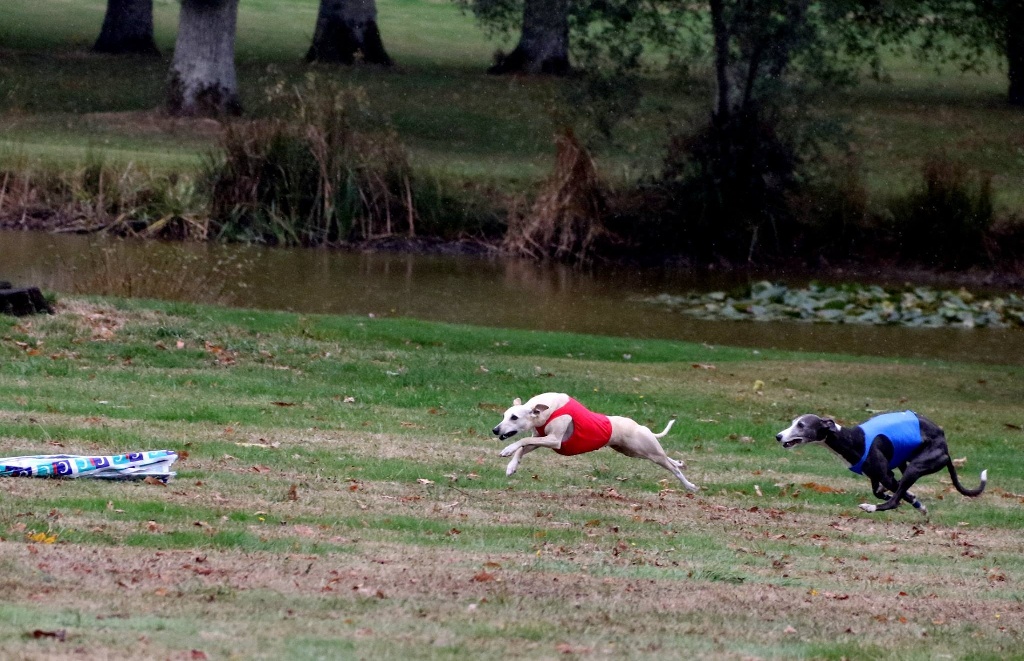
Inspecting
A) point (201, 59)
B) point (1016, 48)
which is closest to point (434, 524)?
point (201, 59)

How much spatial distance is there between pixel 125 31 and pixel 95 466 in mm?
40336

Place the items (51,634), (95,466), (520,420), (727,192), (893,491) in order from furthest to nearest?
1. (727,192)
2. (893,491)
3. (520,420)
4. (95,466)
5. (51,634)

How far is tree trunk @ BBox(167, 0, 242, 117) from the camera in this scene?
38562mm

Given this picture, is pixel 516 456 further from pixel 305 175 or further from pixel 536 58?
pixel 536 58

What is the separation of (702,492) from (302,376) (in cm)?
631

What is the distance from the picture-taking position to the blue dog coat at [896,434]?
10.3 meters

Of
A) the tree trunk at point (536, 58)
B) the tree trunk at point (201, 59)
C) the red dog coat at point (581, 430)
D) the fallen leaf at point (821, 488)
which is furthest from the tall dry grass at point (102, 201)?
the red dog coat at point (581, 430)

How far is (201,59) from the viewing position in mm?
38594

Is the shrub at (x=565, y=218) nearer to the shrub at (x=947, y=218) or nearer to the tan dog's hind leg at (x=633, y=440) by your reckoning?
the shrub at (x=947, y=218)

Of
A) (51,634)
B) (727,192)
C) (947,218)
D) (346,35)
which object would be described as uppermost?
(346,35)

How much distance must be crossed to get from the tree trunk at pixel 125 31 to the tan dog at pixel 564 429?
39444mm

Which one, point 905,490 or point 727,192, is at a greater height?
point 905,490

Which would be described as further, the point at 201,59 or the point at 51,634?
the point at 201,59

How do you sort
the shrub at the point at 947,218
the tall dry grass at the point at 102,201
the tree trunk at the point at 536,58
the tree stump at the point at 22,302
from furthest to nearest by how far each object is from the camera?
the tree trunk at the point at 536,58 < the shrub at the point at 947,218 < the tall dry grass at the point at 102,201 < the tree stump at the point at 22,302
